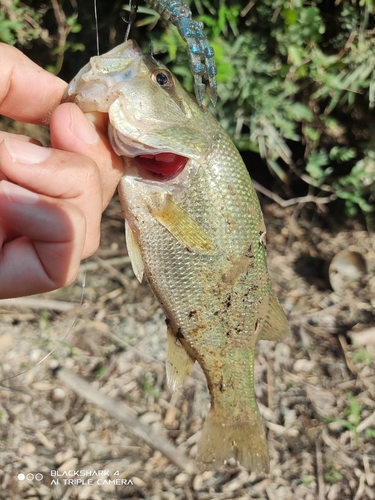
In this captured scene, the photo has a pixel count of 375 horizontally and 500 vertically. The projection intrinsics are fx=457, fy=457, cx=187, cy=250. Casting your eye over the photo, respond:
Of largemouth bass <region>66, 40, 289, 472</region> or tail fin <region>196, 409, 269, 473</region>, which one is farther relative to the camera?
tail fin <region>196, 409, 269, 473</region>

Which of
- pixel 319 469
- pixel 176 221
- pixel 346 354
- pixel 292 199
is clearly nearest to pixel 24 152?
pixel 176 221

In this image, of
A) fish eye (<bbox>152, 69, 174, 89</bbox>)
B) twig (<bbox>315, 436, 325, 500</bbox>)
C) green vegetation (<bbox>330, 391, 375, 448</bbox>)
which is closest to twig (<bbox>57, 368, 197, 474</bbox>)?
twig (<bbox>315, 436, 325, 500</bbox>)

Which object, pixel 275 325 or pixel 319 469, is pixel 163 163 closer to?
pixel 275 325

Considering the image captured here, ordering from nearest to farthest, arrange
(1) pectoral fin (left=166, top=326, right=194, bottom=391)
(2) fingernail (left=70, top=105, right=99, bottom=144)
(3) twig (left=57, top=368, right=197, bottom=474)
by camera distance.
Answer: (2) fingernail (left=70, top=105, right=99, bottom=144) < (1) pectoral fin (left=166, top=326, right=194, bottom=391) < (3) twig (left=57, top=368, right=197, bottom=474)

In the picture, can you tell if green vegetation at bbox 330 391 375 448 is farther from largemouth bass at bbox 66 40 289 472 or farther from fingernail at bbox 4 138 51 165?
fingernail at bbox 4 138 51 165

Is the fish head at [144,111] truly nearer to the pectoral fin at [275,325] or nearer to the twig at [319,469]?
the pectoral fin at [275,325]

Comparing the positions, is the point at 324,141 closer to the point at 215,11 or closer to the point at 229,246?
the point at 215,11
